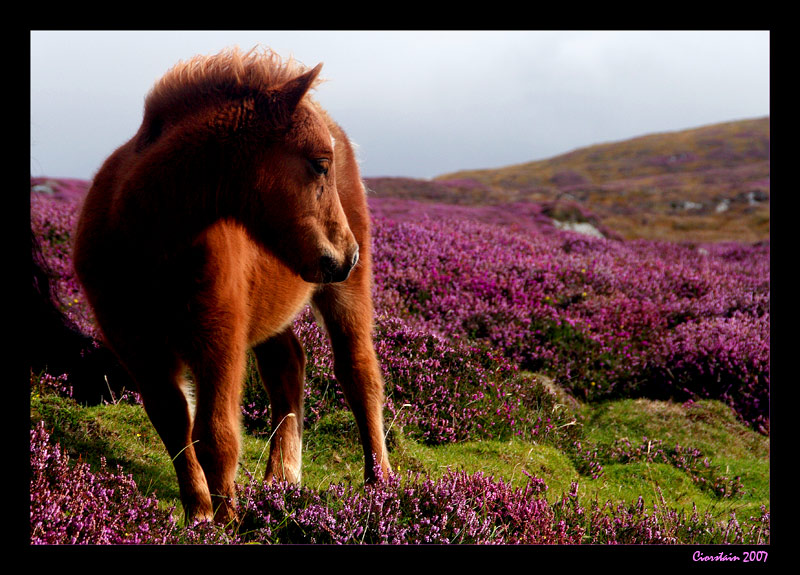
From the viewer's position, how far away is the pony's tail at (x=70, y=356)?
5.89m

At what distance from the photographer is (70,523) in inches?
126

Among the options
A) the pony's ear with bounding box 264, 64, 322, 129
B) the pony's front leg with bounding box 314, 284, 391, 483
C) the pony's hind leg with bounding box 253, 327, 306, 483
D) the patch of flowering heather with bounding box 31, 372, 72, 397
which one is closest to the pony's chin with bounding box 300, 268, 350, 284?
the pony's ear with bounding box 264, 64, 322, 129

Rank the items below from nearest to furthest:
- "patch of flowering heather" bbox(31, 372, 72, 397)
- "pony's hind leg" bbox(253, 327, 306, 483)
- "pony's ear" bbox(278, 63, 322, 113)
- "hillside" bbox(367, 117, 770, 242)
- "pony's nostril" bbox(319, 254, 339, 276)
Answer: "pony's ear" bbox(278, 63, 322, 113) → "pony's nostril" bbox(319, 254, 339, 276) → "pony's hind leg" bbox(253, 327, 306, 483) → "patch of flowering heather" bbox(31, 372, 72, 397) → "hillside" bbox(367, 117, 770, 242)

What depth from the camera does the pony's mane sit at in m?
3.54

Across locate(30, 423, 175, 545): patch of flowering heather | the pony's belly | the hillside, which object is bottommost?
locate(30, 423, 175, 545): patch of flowering heather

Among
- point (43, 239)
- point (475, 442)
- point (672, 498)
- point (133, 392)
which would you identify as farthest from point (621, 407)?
point (43, 239)

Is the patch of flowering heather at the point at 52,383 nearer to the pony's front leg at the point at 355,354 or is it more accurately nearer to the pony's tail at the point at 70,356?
the pony's tail at the point at 70,356

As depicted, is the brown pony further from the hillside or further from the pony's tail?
the hillside

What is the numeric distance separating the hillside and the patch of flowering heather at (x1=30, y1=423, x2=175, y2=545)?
3511 mm

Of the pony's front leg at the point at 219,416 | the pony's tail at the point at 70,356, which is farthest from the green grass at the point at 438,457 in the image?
the pony's front leg at the point at 219,416

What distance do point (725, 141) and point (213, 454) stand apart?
87.1 metres

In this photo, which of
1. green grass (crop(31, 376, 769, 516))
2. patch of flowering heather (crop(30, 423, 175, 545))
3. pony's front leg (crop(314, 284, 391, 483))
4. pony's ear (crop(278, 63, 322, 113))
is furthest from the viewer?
pony's front leg (crop(314, 284, 391, 483))

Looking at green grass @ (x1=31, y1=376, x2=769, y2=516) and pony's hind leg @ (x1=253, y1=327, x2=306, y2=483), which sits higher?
pony's hind leg @ (x1=253, y1=327, x2=306, y2=483)

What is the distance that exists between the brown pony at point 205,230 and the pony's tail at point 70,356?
2450mm
